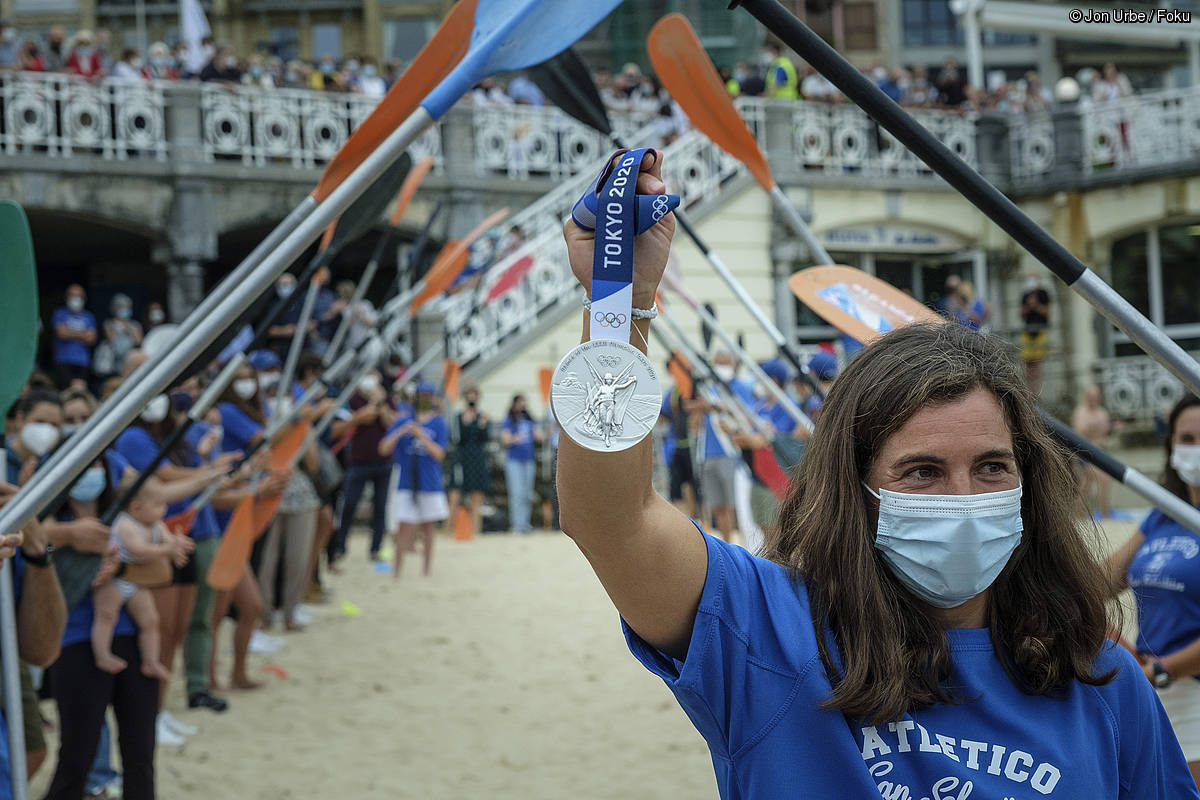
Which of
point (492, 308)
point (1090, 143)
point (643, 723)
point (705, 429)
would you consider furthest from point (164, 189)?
point (1090, 143)

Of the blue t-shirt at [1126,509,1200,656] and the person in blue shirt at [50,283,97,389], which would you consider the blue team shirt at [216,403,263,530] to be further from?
the person in blue shirt at [50,283,97,389]

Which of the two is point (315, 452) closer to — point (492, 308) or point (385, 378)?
point (385, 378)

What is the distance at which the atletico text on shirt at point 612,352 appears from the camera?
4.36 feet

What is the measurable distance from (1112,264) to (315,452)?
50.2ft

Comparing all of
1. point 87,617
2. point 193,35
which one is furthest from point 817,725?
point 193,35

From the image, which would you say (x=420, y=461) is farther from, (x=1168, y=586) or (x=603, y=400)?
(x=603, y=400)

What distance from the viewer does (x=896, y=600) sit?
1.62 meters

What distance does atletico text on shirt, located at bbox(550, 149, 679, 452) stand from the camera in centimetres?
133

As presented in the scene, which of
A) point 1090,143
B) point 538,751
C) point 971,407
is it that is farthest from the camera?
point 1090,143

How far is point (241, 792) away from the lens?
529cm

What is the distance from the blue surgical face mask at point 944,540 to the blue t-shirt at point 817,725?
96 mm

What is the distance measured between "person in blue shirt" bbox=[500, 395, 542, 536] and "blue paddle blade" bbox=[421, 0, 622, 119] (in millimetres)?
10974

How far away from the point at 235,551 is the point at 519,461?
25.0 feet

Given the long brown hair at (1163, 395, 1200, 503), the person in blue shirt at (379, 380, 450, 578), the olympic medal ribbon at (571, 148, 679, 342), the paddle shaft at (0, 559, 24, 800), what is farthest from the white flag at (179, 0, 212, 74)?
the olympic medal ribbon at (571, 148, 679, 342)
